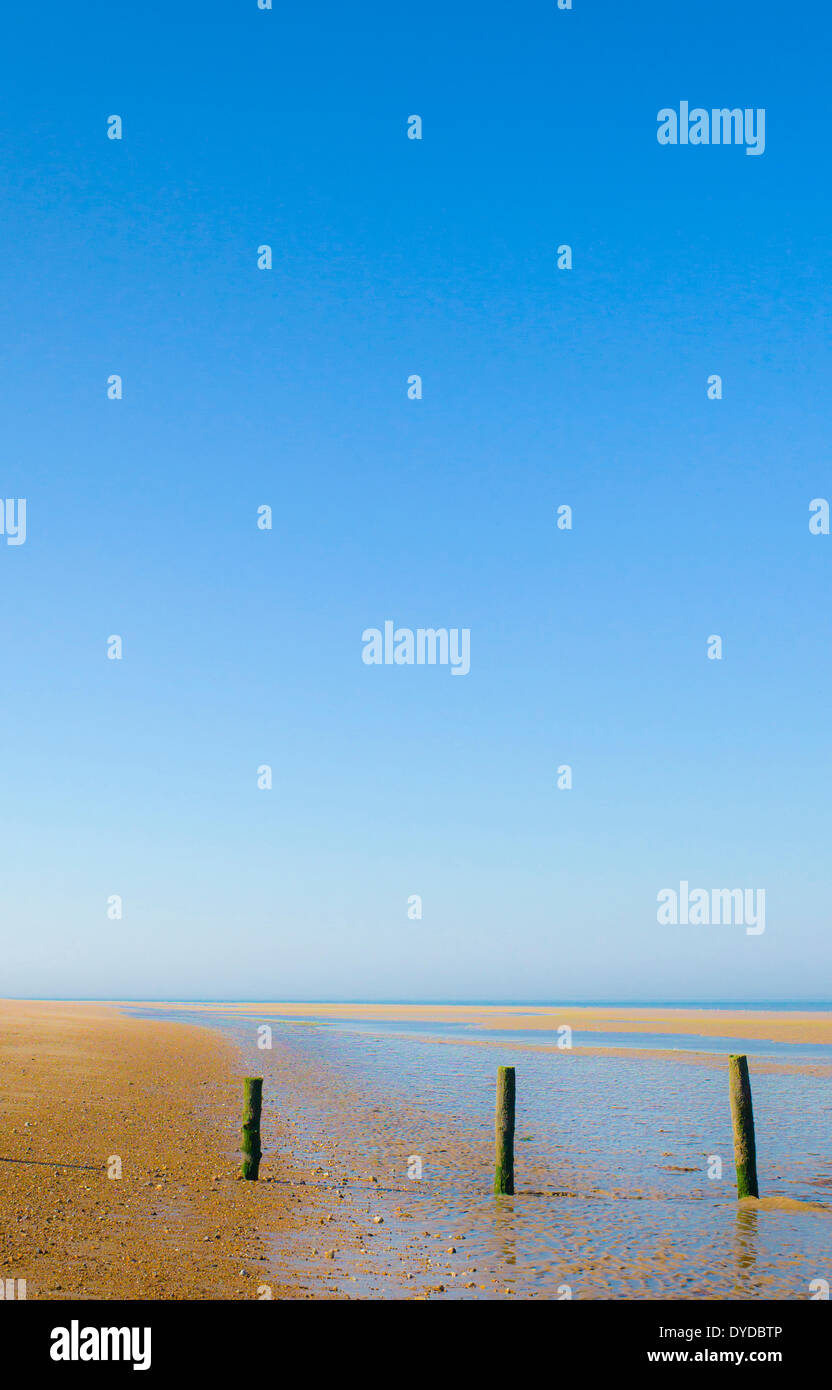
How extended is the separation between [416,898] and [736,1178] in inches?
399

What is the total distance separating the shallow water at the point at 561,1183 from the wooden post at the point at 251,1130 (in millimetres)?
1424

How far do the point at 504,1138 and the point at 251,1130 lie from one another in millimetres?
4491

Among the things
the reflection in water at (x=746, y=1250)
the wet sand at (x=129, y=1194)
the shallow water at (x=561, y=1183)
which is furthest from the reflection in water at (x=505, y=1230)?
the wet sand at (x=129, y=1194)

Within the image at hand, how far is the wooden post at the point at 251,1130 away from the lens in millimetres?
17094

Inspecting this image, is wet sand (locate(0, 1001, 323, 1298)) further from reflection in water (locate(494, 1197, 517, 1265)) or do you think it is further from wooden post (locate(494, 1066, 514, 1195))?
wooden post (locate(494, 1066, 514, 1195))

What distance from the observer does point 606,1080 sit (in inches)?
1379

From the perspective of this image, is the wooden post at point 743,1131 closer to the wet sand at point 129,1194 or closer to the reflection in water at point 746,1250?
the reflection in water at point 746,1250

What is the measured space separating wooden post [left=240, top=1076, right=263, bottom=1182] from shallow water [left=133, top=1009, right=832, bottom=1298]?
1.42 m

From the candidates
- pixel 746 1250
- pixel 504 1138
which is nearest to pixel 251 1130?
pixel 504 1138

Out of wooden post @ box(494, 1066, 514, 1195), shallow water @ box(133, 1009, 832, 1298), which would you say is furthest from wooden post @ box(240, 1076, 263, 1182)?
wooden post @ box(494, 1066, 514, 1195)

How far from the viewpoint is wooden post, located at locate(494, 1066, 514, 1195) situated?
1744 cm
